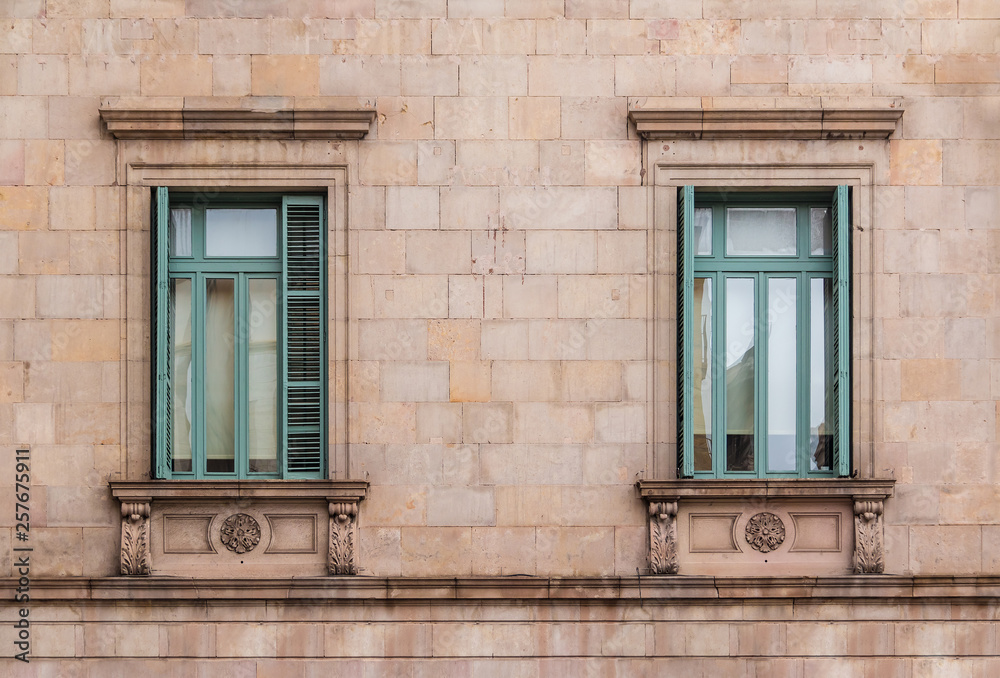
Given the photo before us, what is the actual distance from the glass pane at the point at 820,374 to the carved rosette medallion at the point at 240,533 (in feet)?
18.2

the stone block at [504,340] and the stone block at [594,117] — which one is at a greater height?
the stone block at [594,117]

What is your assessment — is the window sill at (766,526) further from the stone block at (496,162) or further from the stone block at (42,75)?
the stone block at (42,75)

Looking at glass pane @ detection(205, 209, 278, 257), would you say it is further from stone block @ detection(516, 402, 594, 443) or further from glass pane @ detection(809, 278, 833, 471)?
glass pane @ detection(809, 278, 833, 471)

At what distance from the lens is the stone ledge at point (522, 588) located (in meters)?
9.78

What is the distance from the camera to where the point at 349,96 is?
10.0m

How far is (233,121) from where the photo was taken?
994 centimetres

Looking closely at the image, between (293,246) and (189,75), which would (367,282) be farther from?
(189,75)

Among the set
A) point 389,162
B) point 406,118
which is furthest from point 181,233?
point 406,118

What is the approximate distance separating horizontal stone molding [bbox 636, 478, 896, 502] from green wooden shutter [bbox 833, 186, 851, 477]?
0.21 m

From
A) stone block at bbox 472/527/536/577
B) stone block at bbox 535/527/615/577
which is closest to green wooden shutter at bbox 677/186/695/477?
stone block at bbox 535/527/615/577

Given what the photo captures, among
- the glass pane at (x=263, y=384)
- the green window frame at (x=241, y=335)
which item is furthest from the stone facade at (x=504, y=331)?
the glass pane at (x=263, y=384)

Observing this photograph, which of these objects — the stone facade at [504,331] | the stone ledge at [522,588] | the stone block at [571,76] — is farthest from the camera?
the stone block at [571,76]

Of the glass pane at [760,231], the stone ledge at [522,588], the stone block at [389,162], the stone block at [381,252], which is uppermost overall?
the stone block at [389,162]

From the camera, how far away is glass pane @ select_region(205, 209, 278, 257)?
1033 centimetres
